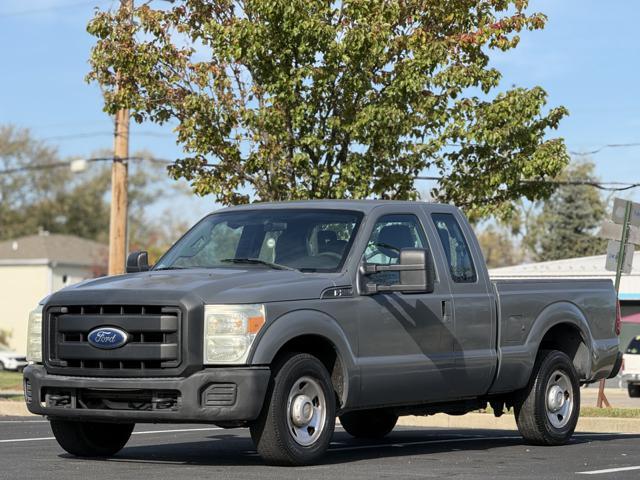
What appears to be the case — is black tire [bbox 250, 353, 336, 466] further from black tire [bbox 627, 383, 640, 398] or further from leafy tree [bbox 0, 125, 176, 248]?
leafy tree [bbox 0, 125, 176, 248]

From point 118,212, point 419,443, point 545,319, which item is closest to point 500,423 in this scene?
point 419,443

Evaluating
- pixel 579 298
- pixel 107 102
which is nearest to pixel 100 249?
pixel 107 102

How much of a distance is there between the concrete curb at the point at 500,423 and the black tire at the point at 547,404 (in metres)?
3.37

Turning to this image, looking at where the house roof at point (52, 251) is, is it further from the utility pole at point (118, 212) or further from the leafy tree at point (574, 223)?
the utility pole at point (118, 212)

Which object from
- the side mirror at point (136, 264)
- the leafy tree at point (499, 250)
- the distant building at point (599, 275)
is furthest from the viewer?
the leafy tree at point (499, 250)

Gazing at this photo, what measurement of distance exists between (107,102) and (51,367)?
1194cm

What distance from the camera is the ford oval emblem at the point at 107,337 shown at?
32.6ft

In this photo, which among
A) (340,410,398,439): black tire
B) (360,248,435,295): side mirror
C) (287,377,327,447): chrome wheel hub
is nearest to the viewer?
(287,377,327,447): chrome wheel hub

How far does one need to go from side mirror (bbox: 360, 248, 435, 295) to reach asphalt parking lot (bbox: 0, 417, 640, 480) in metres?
1.34

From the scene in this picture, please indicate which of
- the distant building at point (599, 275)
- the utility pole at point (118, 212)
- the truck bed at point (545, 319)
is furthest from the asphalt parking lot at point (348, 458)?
the distant building at point (599, 275)

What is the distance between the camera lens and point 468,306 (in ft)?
38.3

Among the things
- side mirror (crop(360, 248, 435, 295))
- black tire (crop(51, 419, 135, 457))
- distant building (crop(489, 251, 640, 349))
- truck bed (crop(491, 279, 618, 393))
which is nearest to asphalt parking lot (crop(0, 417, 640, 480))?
black tire (crop(51, 419, 135, 457))

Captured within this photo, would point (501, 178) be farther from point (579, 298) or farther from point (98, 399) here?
point (98, 399)

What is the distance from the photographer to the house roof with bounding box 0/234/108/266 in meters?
80.2
